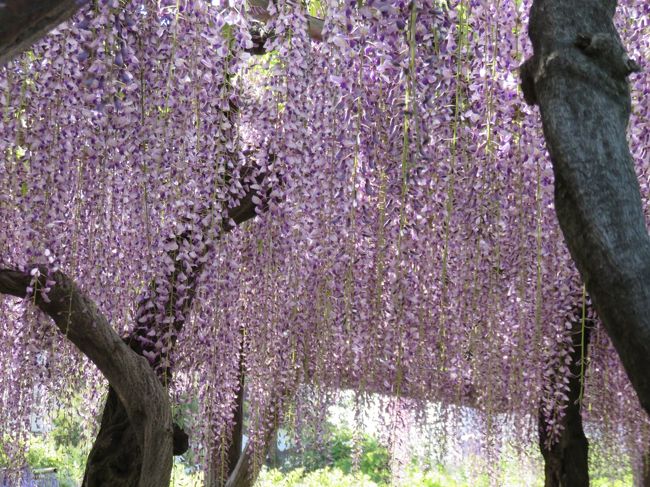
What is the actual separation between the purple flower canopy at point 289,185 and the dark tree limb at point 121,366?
0.14 metres

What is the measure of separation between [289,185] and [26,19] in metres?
2.36

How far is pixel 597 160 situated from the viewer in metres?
1.53

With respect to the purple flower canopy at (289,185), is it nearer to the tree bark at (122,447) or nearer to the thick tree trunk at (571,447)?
the tree bark at (122,447)

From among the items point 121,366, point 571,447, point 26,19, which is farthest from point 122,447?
point 26,19

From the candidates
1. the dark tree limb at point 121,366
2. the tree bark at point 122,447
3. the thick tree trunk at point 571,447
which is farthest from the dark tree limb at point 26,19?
the thick tree trunk at point 571,447

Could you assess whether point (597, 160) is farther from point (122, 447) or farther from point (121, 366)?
point (122, 447)

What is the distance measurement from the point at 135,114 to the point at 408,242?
138 centimetres

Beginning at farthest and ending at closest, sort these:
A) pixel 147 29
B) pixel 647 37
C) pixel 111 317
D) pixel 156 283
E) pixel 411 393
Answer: pixel 411 393 → pixel 111 317 → pixel 156 283 → pixel 647 37 → pixel 147 29

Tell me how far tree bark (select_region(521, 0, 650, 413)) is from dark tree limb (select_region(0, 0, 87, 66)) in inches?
32.4

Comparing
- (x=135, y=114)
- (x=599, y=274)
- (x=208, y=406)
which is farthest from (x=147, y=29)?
(x=208, y=406)

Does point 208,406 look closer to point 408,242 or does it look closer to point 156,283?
point 156,283

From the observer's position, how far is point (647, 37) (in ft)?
11.5

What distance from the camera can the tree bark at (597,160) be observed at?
1.45 metres

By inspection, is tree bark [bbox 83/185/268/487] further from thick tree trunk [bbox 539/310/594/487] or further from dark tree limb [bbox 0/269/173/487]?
thick tree trunk [bbox 539/310/594/487]
